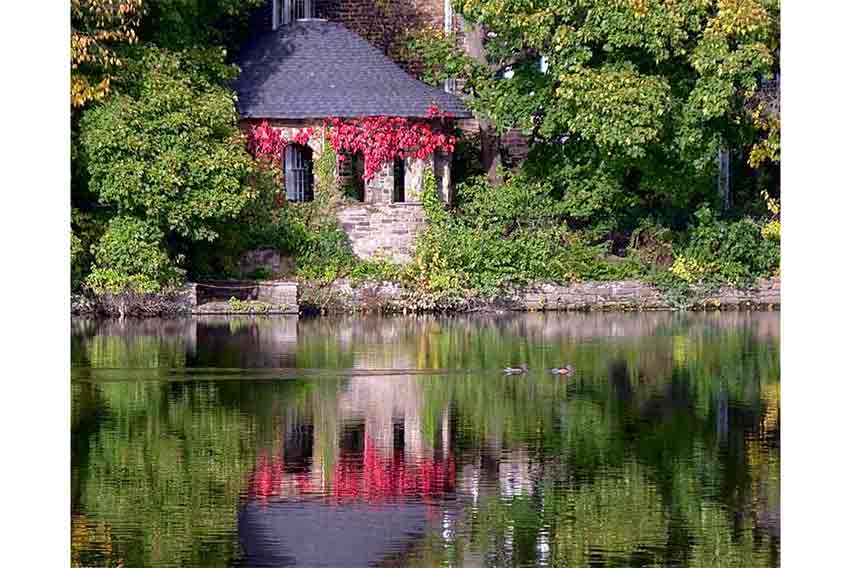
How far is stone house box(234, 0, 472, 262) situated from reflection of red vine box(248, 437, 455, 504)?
69.7ft

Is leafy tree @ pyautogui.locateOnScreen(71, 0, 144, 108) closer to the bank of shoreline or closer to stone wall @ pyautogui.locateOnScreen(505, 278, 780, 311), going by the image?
the bank of shoreline

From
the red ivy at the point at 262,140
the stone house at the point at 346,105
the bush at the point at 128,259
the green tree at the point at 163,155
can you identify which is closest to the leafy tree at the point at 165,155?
the green tree at the point at 163,155

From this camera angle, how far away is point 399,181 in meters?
40.5

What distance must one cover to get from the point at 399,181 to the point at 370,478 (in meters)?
24.2

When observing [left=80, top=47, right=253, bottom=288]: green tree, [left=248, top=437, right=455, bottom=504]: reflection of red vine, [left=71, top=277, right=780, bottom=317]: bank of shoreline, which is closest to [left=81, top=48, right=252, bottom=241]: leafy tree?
[left=80, top=47, right=253, bottom=288]: green tree

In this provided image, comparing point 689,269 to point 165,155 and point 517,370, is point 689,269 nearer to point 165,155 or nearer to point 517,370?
point 165,155

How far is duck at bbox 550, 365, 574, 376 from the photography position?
2511 centimetres

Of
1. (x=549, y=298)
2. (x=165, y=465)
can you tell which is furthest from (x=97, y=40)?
(x=165, y=465)

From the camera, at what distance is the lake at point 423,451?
13.5 metres

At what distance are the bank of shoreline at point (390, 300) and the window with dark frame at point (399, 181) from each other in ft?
Result: 11.1

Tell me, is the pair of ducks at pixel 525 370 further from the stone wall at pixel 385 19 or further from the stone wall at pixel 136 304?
the stone wall at pixel 385 19

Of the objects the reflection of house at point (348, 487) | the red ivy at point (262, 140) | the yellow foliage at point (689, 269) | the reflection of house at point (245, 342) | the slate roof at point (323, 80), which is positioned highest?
the slate roof at point (323, 80)
